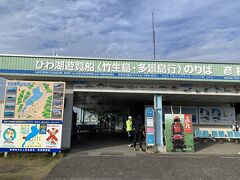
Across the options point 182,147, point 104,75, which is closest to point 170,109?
point 182,147

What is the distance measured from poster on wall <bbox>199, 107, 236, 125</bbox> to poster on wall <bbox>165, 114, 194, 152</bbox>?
609 cm

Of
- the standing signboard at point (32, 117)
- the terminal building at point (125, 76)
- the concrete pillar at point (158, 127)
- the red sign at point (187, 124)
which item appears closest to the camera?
the standing signboard at point (32, 117)

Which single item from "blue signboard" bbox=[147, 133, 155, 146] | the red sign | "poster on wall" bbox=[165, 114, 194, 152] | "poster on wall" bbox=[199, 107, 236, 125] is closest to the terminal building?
"blue signboard" bbox=[147, 133, 155, 146]

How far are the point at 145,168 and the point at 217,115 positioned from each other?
1166 centimetres

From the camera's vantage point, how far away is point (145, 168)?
26.0ft

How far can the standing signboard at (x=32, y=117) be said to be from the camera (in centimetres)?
994

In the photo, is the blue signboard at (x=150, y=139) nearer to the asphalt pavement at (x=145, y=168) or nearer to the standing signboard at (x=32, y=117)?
the asphalt pavement at (x=145, y=168)

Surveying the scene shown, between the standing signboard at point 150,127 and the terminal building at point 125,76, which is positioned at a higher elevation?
the terminal building at point 125,76

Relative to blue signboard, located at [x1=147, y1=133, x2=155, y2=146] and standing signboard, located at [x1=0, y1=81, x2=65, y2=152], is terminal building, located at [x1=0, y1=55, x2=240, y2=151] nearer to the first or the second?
blue signboard, located at [x1=147, y1=133, x2=155, y2=146]

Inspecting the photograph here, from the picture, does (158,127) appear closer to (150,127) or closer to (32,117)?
(150,127)

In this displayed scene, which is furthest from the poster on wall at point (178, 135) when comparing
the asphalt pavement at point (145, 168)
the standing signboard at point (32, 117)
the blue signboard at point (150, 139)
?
the standing signboard at point (32, 117)

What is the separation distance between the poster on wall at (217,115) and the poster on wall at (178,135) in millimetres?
6089

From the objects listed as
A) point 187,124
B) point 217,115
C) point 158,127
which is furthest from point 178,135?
point 217,115

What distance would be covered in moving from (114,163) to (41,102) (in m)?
4.52
